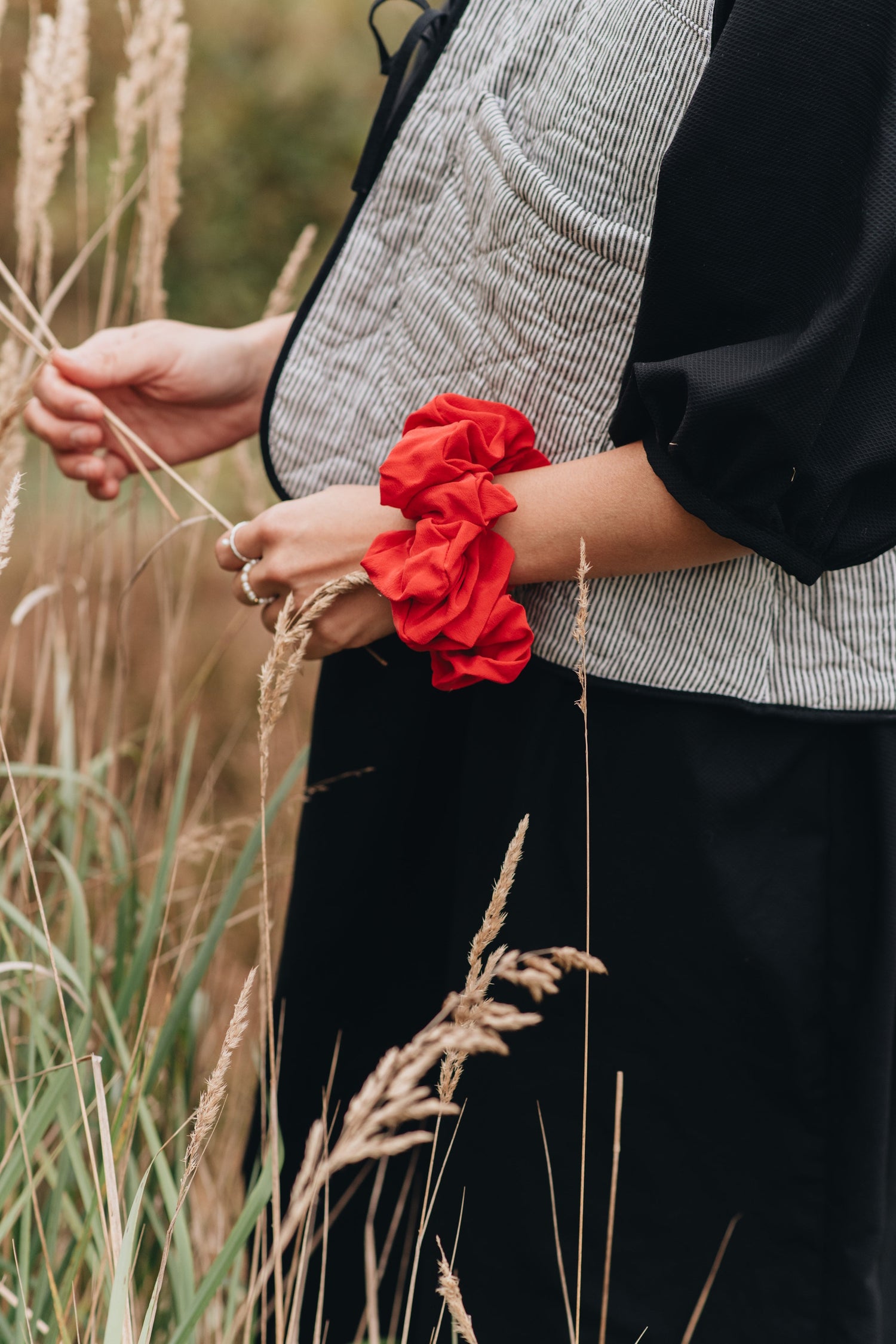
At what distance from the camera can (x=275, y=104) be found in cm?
395

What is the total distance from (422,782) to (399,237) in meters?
0.47

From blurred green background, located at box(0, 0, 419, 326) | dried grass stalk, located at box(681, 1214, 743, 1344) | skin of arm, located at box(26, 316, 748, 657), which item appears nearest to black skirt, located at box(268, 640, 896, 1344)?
dried grass stalk, located at box(681, 1214, 743, 1344)

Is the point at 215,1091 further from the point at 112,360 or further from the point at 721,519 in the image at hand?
the point at 112,360

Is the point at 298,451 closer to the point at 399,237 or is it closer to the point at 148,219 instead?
the point at 399,237

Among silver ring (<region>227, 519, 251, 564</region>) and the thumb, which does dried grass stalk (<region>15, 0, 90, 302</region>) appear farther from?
silver ring (<region>227, 519, 251, 564</region>)

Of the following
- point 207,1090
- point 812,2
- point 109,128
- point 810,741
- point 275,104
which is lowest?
point 810,741

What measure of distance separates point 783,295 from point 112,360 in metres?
0.66

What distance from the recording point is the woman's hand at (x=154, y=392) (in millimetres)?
1010

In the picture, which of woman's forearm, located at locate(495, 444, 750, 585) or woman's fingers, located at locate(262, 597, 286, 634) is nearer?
woman's forearm, located at locate(495, 444, 750, 585)

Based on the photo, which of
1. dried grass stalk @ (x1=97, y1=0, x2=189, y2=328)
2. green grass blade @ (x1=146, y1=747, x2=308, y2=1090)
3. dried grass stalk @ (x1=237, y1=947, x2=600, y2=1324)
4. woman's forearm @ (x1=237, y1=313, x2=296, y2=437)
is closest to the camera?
dried grass stalk @ (x1=237, y1=947, x2=600, y2=1324)

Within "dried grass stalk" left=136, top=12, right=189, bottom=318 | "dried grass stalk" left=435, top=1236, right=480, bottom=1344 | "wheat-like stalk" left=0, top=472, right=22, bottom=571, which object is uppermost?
"dried grass stalk" left=136, top=12, right=189, bottom=318

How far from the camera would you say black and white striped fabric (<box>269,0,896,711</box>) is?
682mm

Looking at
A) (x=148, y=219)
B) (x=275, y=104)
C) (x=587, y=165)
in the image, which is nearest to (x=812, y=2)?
(x=587, y=165)

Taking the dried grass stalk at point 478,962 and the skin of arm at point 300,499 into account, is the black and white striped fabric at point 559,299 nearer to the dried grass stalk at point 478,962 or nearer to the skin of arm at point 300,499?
the skin of arm at point 300,499
